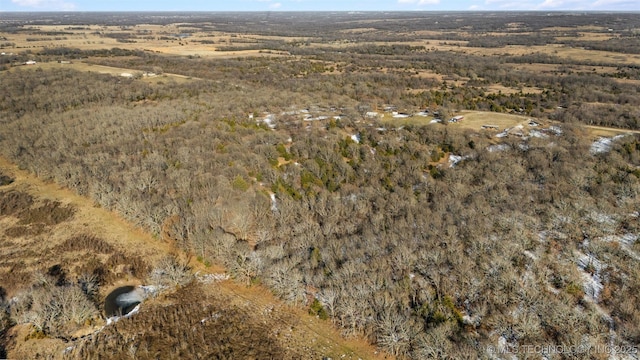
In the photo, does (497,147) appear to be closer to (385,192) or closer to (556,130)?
(556,130)

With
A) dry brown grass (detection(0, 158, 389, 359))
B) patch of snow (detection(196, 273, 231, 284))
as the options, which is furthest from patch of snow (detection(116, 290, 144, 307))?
patch of snow (detection(196, 273, 231, 284))

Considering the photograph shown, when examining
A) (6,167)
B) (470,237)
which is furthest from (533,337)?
(6,167)

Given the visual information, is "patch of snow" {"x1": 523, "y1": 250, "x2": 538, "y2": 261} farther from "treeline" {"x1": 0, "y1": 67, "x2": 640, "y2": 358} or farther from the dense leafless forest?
the dense leafless forest

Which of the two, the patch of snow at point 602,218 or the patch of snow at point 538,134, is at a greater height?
the patch of snow at point 538,134

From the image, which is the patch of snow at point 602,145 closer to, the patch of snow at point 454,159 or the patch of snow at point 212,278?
the patch of snow at point 454,159

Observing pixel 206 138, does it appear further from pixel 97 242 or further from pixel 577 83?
pixel 577 83

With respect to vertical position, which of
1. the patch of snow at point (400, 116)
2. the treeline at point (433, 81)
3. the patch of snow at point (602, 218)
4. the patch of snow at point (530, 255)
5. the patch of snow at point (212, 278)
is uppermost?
the treeline at point (433, 81)

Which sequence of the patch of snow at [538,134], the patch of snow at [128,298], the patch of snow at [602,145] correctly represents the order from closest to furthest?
the patch of snow at [128,298]
the patch of snow at [602,145]
the patch of snow at [538,134]

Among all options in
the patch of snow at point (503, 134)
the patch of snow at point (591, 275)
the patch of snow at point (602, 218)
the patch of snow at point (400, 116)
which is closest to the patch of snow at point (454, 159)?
the patch of snow at point (503, 134)
